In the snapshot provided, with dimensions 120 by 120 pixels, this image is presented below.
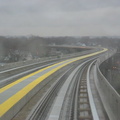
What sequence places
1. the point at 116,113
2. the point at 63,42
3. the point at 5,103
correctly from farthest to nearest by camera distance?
the point at 63,42
the point at 5,103
the point at 116,113

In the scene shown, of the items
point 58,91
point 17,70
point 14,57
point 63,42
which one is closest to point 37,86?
point 58,91

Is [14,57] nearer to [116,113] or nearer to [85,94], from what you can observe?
[85,94]

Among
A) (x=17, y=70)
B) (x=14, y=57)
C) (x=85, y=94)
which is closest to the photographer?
(x=85, y=94)

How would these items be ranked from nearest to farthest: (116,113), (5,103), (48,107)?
(116,113) → (5,103) → (48,107)

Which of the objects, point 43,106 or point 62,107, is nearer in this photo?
point 62,107

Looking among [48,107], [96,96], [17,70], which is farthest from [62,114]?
[17,70]

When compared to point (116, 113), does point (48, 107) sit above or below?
below

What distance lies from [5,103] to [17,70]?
56.8 feet

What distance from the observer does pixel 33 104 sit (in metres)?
12.7

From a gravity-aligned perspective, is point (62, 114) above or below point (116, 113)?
below

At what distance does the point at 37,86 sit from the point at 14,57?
2941cm

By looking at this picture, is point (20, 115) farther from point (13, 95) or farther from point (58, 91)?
point (58, 91)

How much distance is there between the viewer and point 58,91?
1670 cm

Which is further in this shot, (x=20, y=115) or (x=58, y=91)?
(x=58, y=91)
